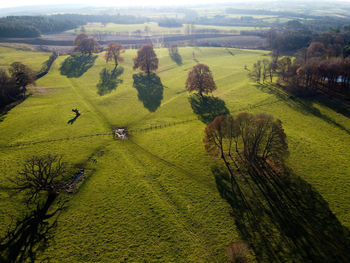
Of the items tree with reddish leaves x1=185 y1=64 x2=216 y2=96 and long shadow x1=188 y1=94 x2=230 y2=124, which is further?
tree with reddish leaves x1=185 y1=64 x2=216 y2=96

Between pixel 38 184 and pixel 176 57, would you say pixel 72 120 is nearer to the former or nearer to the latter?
pixel 38 184

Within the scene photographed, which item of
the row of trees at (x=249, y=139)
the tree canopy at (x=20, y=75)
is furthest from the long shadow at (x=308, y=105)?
the tree canopy at (x=20, y=75)

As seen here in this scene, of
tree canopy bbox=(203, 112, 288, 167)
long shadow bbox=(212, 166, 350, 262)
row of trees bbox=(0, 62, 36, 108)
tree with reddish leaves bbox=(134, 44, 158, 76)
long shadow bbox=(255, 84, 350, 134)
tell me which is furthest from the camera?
tree with reddish leaves bbox=(134, 44, 158, 76)

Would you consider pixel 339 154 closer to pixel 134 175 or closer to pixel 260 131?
pixel 260 131

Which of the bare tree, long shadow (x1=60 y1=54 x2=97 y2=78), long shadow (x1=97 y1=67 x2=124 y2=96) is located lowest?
the bare tree

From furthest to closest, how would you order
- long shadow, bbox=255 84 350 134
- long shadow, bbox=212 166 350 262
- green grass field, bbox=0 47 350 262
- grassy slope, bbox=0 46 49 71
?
grassy slope, bbox=0 46 49 71
long shadow, bbox=255 84 350 134
green grass field, bbox=0 47 350 262
long shadow, bbox=212 166 350 262

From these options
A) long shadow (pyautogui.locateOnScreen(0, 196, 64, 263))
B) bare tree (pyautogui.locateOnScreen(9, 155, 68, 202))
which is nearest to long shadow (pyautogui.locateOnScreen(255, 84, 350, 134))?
bare tree (pyautogui.locateOnScreen(9, 155, 68, 202))

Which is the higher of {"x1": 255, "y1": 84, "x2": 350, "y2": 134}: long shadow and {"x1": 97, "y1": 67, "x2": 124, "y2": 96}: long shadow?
{"x1": 97, "y1": 67, "x2": 124, "y2": 96}: long shadow

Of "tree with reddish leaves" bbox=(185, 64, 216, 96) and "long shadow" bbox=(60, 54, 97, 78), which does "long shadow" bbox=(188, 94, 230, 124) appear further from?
"long shadow" bbox=(60, 54, 97, 78)

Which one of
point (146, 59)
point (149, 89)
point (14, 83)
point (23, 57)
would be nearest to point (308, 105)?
point (149, 89)
